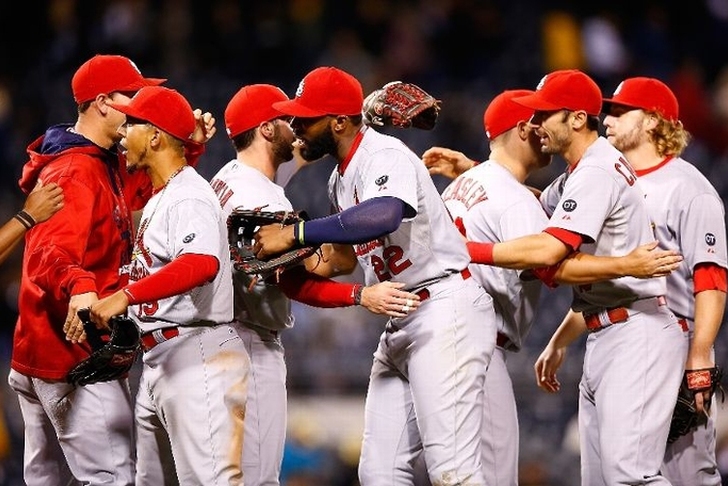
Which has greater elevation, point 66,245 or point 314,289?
point 66,245

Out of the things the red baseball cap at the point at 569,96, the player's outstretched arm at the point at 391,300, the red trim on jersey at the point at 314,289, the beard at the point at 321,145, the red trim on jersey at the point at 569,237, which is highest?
the red baseball cap at the point at 569,96

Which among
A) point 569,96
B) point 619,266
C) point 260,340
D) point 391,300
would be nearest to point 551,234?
point 619,266

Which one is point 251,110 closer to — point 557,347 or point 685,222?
point 557,347

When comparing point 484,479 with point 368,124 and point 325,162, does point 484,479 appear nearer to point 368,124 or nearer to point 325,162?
point 368,124

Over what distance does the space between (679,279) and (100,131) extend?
9.02ft

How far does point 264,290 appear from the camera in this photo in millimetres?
5484

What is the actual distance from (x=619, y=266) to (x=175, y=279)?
1818mm

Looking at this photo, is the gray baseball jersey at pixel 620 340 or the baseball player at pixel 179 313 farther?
the gray baseball jersey at pixel 620 340

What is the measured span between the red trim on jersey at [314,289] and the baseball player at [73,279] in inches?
29.5

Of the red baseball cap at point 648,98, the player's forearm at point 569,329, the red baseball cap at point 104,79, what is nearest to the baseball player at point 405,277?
the red baseball cap at point 104,79

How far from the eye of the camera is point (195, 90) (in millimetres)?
11281

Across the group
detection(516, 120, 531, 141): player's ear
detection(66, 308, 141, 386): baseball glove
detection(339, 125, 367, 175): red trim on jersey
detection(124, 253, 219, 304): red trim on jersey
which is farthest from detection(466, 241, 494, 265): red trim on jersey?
detection(66, 308, 141, 386): baseball glove

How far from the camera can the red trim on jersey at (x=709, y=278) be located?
5578 mm

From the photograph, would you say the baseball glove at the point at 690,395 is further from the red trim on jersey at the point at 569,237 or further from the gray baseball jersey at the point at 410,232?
the gray baseball jersey at the point at 410,232
